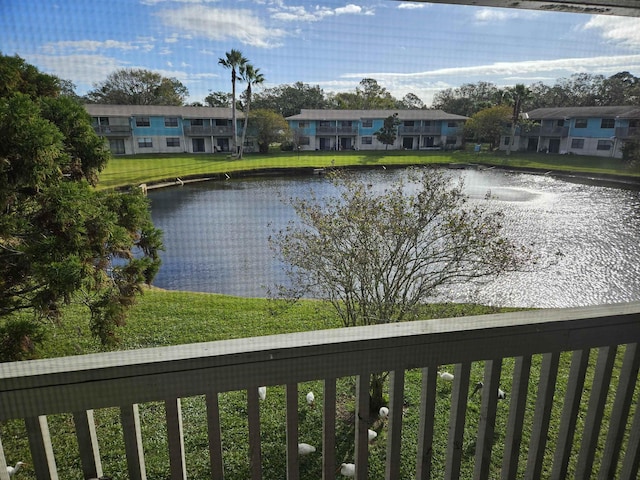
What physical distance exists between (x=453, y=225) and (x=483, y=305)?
0.36 metres

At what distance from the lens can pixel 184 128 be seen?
104 cm

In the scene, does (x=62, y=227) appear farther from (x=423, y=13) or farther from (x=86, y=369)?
(x=423, y=13)

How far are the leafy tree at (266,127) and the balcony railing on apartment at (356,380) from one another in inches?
20.9

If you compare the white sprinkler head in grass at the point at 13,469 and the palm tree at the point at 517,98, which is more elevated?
the palm tree at the point at 517,98

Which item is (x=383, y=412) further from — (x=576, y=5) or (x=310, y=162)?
(x=576, y=5)

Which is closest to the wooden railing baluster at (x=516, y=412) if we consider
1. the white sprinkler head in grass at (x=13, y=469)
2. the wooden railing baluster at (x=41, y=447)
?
the wooden railing baluster at (x=41, y=447)

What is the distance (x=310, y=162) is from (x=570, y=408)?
97 cm

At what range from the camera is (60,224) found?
122 cm

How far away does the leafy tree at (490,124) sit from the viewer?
1.27 metres

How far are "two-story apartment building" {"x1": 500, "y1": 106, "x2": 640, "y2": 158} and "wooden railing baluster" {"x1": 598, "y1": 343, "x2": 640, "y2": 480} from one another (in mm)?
640

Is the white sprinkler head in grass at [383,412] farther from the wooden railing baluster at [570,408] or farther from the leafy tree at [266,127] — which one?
the leafy tree at [266,127]

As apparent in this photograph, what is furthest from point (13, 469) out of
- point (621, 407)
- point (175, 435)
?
point (621, 407)

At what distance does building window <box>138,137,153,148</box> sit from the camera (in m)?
1.02

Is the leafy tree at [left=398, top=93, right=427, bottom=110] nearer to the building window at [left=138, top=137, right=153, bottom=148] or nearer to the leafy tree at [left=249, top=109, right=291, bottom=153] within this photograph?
the leafy tree at [left=249, top=109, right=291, bottom=153]
